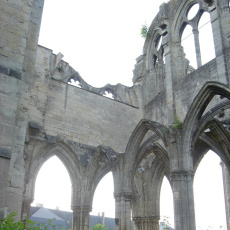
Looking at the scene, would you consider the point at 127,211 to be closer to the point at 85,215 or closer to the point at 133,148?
the point at 133,148

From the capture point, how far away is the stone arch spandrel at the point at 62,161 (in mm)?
11047

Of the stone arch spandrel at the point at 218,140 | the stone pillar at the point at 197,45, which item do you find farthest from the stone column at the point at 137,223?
the stone pillar at the point at 197,45

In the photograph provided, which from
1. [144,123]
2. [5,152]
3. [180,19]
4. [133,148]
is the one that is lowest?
[5,152]

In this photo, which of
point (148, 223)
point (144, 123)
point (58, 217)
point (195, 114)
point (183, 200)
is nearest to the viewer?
point (183, 200)

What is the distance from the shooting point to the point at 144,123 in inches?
413

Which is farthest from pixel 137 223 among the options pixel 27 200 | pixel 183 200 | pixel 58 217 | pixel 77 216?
pixel 58 217

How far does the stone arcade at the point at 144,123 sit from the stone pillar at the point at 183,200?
0.02 meters

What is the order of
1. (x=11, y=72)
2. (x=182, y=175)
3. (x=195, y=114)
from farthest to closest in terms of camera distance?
(x=195, y=114) < (x=182, y=175) < (x=11, y=72)

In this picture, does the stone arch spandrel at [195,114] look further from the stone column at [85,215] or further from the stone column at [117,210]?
the stone column at [85,215]

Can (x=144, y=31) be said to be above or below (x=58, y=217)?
above

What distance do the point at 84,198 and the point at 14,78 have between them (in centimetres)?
748

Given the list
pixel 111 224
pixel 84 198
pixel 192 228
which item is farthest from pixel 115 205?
pixel 111 224

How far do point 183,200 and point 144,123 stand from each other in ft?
8.97

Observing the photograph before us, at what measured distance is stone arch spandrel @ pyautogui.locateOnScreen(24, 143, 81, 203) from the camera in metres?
11.0
